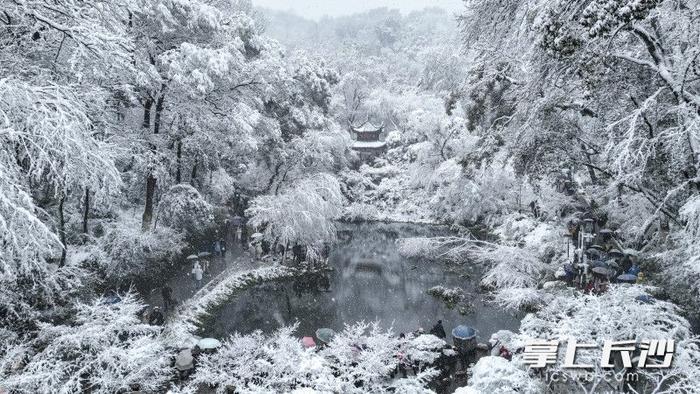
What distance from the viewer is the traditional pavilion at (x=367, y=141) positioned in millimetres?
41094

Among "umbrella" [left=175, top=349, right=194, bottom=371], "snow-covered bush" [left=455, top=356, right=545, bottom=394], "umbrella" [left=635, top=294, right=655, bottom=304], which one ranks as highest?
"umbrella" [left=635, top=294, right=655, bottom=304]

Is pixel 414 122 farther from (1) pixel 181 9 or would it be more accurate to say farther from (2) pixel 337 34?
(2) pixel 337 34

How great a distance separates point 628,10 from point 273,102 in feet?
63.4

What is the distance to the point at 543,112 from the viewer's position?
10.7m

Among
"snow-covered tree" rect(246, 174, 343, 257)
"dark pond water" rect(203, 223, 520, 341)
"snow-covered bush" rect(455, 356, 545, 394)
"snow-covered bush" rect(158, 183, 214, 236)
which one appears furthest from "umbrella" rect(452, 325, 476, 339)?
"snow-covered bush" rect(158, 183, 214, 236)

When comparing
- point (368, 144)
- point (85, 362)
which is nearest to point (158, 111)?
point (85, 362)

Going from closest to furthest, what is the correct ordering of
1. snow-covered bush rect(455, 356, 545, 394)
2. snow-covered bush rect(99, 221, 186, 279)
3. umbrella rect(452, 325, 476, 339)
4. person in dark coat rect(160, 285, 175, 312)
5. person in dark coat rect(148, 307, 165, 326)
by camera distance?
snow-covered bush rect(455, 356, 545, 394) < umbrella rect(452, 325, 476, 339) < person in dark coat rect(148, 307, 165, 326) < person in dark coat rect(160, 285, 175, 312) < snow-covered bush rect(99, 221, 186, 279)

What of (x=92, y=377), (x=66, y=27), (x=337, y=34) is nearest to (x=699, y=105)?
(x=66, y=27)

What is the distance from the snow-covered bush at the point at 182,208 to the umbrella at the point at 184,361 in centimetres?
766

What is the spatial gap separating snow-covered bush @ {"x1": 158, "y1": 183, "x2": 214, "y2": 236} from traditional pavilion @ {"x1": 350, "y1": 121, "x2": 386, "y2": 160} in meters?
24.6

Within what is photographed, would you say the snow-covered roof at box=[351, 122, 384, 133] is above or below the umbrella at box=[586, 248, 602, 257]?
above

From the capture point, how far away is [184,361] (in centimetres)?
964

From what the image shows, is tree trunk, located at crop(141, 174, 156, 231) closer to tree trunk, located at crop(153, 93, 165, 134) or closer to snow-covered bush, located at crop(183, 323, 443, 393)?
tree trunk, located at crop(153, 93, 165, 134)

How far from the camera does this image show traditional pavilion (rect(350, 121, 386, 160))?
41.1 m
